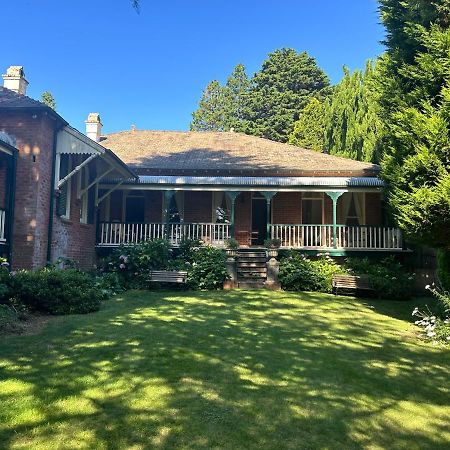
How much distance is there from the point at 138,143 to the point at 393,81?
49.6 feet

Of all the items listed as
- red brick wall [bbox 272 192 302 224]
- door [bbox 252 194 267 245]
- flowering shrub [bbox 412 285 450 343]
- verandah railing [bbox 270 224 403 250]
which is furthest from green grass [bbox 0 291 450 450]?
door [bbox 252 194 267 245]

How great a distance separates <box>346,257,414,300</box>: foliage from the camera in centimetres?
1263

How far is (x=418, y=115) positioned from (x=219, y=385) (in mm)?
6524

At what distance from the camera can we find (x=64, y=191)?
13.5 m

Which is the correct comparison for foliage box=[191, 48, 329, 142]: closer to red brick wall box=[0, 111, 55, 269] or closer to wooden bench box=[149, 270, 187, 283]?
wooden bench box=[149, 270, 187, 283]

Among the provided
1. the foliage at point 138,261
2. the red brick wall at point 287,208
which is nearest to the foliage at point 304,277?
the foliage at point 138,261

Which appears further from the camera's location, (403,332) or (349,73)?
(349,73)

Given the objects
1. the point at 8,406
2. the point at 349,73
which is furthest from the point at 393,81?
the point at 349,73

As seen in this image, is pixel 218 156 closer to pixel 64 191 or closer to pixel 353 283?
pixel 64 191

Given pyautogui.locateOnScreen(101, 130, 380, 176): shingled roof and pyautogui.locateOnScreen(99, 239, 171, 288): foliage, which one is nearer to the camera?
pyautogui.locateOnScreen(99, 239, 171, 288): foliage

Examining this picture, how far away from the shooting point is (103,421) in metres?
3.80

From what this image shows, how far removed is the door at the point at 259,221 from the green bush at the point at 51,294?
10602mm

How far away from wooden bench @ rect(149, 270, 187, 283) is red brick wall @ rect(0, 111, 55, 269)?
125 inches

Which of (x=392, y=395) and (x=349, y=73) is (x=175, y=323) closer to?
(x=392, y=395)
